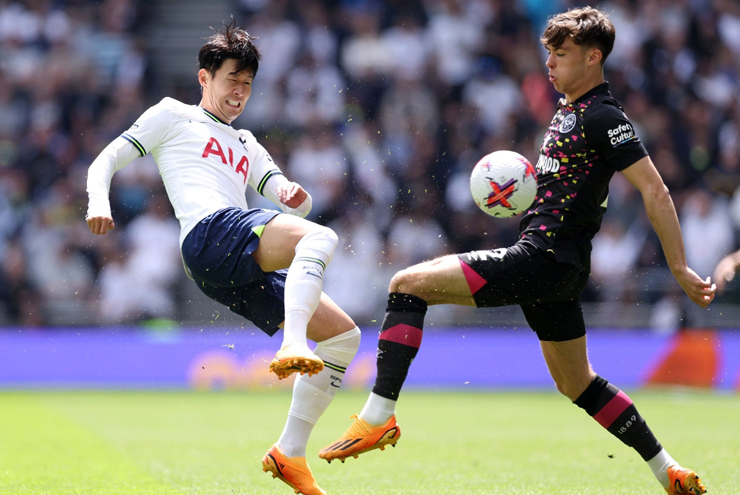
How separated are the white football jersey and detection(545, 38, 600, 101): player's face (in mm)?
1846

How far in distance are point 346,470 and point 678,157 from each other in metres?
9.51

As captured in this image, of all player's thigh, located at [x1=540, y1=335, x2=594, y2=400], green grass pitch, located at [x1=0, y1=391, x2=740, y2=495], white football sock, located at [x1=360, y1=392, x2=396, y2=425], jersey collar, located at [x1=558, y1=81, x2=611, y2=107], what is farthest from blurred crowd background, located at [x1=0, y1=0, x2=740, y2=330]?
white football sock, located at [x1=360, y1=392, x2=396, y2=425]

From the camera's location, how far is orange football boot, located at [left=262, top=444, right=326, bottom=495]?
4914 mm

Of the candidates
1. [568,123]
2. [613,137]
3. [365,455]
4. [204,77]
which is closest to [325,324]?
[204,77]

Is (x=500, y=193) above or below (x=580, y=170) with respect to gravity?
below

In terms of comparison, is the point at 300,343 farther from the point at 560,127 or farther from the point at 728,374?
the point at 728,374

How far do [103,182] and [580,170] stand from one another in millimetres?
2481

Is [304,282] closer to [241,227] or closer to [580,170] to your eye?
[241,227]

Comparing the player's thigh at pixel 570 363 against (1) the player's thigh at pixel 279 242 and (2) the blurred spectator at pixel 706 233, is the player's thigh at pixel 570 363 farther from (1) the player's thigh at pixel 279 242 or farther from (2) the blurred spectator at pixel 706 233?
(2) the blurred spectator at pixel 706 233

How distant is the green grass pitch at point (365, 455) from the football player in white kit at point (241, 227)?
0.83 meters

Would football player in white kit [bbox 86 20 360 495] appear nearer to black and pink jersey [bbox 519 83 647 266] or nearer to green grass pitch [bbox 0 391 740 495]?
green grass pitch [bbox 0 391 740 495]

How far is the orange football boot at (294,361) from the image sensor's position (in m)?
4.23

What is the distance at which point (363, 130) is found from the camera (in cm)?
1455

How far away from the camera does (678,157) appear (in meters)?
14.3
